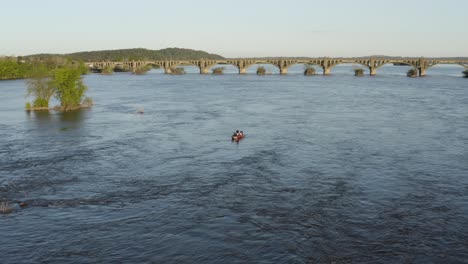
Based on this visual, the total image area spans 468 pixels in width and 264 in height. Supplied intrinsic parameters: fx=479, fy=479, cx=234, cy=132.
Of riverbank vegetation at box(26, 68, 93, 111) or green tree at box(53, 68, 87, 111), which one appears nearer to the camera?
green tree at box(53, 68, 87, 111)

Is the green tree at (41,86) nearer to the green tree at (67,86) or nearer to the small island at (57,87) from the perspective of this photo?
the small island at (57,87)

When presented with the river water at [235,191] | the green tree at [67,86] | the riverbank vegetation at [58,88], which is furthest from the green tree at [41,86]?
the river water at [235,191]

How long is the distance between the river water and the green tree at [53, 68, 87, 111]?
53.4 ft

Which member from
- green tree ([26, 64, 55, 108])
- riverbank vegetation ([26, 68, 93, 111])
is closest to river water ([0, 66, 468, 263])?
riverbank vegetation ([26, 68, 93, 111])

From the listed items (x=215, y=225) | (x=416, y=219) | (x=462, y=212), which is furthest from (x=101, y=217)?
(x=462, y=212)

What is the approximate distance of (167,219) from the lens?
33.2m

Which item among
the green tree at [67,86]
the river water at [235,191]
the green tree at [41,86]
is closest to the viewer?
the river water at [235,191]

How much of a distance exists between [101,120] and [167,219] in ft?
166

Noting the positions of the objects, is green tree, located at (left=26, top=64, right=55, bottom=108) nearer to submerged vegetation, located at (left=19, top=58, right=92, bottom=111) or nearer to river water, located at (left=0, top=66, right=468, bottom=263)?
submerged vegetation, located at (left=19, top=58, right=92, bottom=111)

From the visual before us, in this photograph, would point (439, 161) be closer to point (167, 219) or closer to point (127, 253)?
point (167, 219)

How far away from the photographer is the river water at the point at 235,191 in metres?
28.6

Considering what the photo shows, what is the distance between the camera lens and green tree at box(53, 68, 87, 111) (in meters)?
91.6

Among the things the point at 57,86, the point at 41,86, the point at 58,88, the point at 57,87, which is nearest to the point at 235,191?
the point at 57,86

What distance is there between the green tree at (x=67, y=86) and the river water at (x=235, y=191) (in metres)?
16.3
